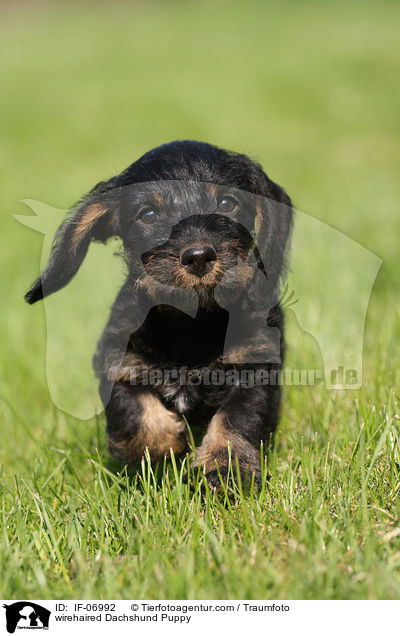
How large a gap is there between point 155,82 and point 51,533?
52.4ft

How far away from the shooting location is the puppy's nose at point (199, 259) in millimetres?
2693

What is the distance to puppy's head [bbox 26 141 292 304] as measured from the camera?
283cm

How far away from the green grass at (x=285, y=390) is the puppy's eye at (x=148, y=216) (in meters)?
0.63

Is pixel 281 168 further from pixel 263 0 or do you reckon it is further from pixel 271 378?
pixel 263 0

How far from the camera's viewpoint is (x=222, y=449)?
9.61ft

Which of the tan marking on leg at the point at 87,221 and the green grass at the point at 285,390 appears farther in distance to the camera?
the tan marking on leg at the point at 87,221

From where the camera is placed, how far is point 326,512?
2484mm

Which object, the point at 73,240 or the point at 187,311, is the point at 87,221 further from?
the point at 187,311

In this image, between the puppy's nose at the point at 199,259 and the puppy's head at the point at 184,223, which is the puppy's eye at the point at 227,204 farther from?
the puppy's nose at the point at 199,259

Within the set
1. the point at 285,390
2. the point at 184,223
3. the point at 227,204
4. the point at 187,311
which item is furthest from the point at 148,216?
the point at 285,390

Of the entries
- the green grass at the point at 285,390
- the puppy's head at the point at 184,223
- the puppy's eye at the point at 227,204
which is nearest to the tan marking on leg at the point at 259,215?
the puppy's head at the point at 184,223
